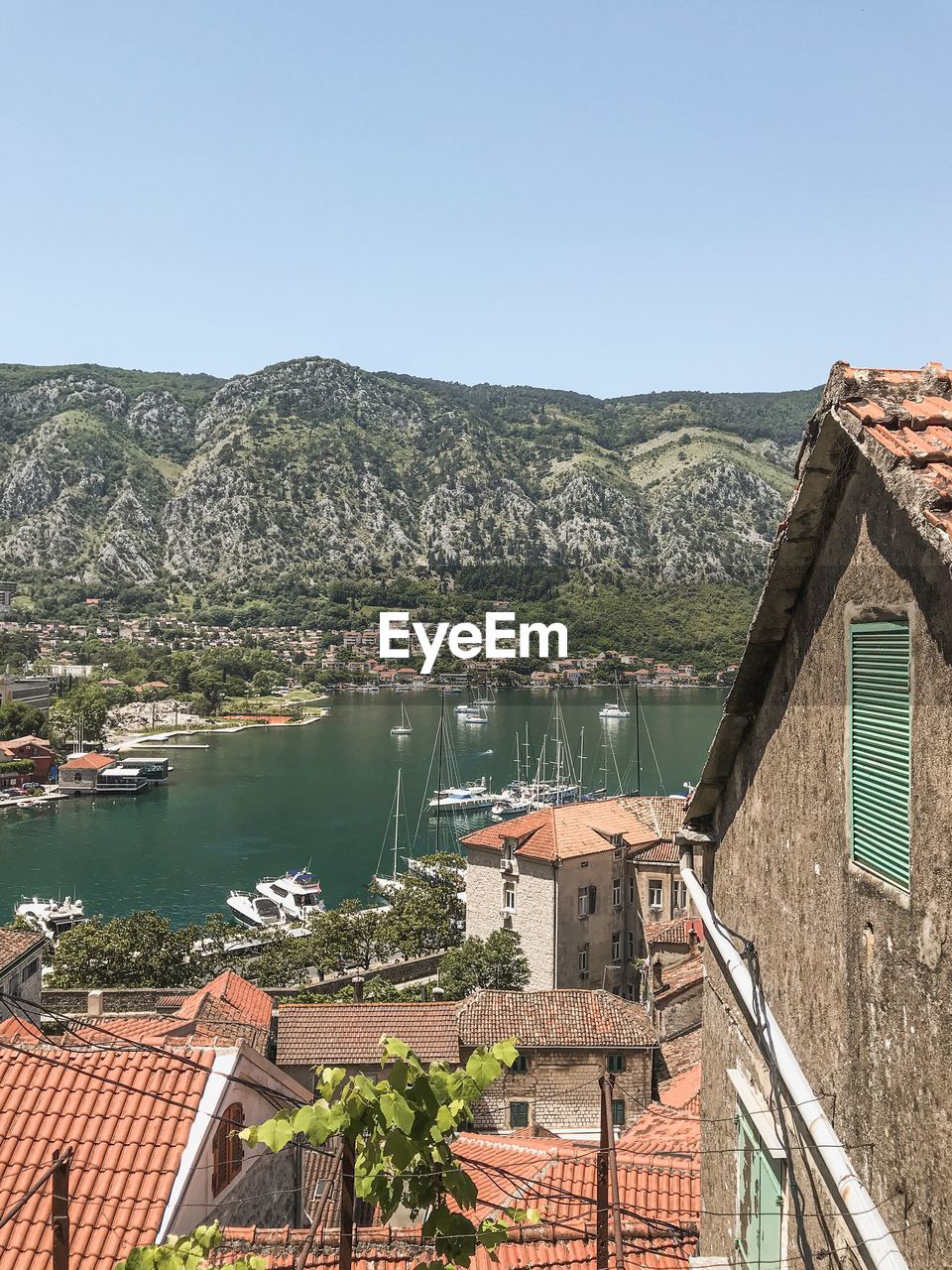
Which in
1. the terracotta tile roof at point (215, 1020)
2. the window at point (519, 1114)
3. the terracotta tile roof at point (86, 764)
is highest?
Result: the terracotta tile roof at point (215, 1020)

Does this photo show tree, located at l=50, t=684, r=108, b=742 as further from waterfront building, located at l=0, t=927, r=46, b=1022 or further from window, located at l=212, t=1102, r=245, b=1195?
window, located at l=212, t=1102, r=245, b=1195

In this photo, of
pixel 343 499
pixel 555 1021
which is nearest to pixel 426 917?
pixel 555 1021

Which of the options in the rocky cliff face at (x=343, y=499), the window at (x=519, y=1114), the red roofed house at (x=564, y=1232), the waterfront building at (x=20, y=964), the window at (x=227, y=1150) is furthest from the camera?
the rocky cliff face at (x=343, y=499)

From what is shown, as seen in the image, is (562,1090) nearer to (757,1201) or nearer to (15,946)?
(15,946)

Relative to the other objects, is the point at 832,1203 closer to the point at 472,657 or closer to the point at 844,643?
the point at 844,643

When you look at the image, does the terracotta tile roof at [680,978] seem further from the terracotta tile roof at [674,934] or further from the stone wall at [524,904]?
the stone wall at [524,904]

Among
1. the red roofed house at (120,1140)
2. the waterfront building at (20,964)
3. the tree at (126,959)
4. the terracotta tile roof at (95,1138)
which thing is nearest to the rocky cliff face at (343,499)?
the tree at (126,959)

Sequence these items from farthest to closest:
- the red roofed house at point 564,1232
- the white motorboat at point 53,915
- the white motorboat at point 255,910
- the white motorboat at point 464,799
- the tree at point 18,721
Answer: the tree at point 18,721, the white motorboat at point 464,799, the white motorboat at point 255,910, the white motorboat at point 53,915, the red roofed house at point 564,1232
